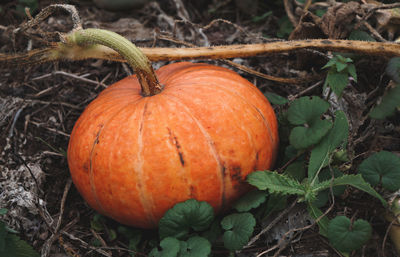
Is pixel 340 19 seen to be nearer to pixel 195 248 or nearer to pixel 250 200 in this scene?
pixel 250 200

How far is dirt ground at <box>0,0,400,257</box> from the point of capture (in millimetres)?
1973

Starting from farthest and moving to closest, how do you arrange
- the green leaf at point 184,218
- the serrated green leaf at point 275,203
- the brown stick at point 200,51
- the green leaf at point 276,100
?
the green leaf at point 276,100, the brown stick at point 200,51, the serrated green leaf at point 275,203, the green leaf at point 184,218

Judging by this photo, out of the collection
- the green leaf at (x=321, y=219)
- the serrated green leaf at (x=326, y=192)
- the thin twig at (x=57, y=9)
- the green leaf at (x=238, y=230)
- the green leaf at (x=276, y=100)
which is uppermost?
the thin twig at (x=57, y=9)

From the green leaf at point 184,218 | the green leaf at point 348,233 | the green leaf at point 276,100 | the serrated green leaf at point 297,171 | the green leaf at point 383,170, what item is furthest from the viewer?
the green leaf at point 276,100

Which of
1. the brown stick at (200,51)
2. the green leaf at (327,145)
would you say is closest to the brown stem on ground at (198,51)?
the brown stick at (200,51)

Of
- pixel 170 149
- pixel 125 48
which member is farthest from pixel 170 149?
pixel 125 48

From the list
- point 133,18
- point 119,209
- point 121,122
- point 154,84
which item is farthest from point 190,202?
point 133,18

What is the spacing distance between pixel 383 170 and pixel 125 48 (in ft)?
4.30

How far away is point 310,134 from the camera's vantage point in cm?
182

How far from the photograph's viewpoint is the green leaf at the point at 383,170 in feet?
5.31

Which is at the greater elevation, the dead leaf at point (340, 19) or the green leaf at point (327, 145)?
the dead leaf at point (340, 19)

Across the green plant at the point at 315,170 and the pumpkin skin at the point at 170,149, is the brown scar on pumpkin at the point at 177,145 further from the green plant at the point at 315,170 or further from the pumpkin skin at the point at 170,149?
the green plant at the point at 315,170

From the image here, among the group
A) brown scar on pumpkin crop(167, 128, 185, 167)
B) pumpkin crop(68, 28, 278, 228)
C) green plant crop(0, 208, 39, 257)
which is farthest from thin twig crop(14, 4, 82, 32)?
green plant crop(0, 208, 39, 257)

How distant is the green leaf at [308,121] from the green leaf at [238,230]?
1.40ft
